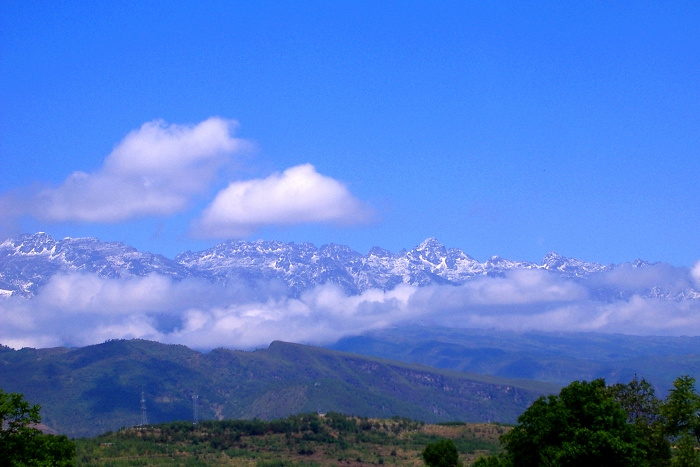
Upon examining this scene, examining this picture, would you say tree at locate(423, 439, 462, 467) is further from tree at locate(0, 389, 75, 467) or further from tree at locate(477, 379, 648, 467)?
tree at locate(0, 389, 75, 467)

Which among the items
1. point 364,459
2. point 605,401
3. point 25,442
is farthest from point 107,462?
point 605,401

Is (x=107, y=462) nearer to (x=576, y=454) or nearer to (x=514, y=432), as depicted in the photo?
(x=514, y=432)

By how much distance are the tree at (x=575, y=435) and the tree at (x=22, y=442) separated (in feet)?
124

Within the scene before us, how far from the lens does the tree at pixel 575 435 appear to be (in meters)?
67.7

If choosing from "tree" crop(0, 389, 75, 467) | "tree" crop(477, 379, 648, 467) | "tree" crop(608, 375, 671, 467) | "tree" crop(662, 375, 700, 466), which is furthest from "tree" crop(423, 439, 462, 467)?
"tree" crop(0, 389, 75, 467)

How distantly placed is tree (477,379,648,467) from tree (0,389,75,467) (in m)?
37.9

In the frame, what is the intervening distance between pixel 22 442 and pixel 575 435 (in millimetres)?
42853

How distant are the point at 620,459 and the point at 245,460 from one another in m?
123

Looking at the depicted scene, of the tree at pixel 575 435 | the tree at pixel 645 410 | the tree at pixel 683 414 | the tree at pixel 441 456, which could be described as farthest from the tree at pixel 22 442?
the tree at pixel 645 410

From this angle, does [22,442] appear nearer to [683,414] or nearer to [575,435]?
[575,435]

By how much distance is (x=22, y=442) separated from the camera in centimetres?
6838

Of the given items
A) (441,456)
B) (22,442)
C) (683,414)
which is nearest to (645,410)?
(441,456)

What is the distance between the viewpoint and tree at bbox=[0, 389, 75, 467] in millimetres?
66812

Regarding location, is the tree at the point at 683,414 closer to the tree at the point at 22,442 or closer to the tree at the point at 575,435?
the tree at the point at 575,435
